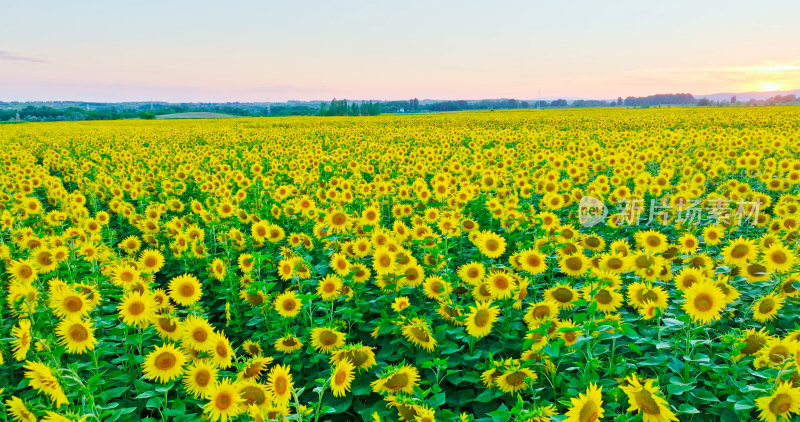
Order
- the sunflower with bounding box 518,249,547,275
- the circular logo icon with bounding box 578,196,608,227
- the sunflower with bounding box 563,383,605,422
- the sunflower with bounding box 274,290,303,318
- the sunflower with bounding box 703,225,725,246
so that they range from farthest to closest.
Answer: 1. the circular logo icon with bounding box 578,196,608,227
2. the sunflower with bounding box 703,225,725,246
3. the sunflower with bounding box 518,249,547,275
4. the sunflower with bounding box 274,290,303,318
5. the sunflower with bounding box 563,383,605,422

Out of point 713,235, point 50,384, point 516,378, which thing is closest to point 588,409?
point 516,378

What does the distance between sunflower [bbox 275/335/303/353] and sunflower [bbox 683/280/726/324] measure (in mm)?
2983

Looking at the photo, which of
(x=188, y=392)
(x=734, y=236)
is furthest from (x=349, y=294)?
(x=734, y=236)

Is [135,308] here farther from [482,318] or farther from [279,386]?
[482,318]

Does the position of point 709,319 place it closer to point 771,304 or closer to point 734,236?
point 771,304

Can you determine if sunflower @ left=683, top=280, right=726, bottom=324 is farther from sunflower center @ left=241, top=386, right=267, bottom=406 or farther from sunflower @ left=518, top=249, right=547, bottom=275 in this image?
sunflower center @ left=241, top=386, right=267, bottom=406

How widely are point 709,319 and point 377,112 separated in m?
91.1

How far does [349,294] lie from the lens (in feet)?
14.4

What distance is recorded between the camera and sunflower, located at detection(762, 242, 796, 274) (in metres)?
4.07

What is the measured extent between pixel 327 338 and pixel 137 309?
1.54 meters

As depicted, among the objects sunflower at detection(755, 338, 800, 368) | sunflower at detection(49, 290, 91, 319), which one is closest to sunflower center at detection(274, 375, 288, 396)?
sunflower at detection(49, 290, 91, 319)

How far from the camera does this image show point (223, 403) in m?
2.78

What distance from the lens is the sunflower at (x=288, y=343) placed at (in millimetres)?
3787

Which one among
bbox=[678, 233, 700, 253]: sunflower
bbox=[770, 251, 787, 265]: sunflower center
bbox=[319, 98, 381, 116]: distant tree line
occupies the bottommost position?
bbox=[678, 233, 700, 253]: sunflower
